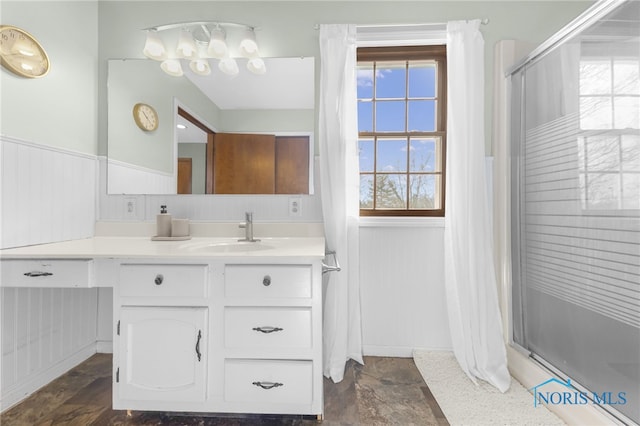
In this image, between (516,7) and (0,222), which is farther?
(516,7)

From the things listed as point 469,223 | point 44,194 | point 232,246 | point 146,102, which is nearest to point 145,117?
point 146,102

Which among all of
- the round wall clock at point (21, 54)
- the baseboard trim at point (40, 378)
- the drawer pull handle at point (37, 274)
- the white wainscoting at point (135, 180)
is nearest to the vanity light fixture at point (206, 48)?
the round wall clock at point (21, 54)

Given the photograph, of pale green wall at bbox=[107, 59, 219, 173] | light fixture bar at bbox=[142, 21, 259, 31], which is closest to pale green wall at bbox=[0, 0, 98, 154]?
pale green wall at bbox=[107, 59, 219, 173]

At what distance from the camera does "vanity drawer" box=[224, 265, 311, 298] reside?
4.44 ft

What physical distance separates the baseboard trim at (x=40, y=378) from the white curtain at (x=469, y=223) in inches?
88.5

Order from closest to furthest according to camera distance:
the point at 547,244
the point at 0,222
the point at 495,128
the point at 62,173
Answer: the point at 0,222 → the point at 547,244 → the point at 62,173 → the point at 495,128

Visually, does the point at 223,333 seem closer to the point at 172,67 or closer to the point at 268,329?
the point at 268,329

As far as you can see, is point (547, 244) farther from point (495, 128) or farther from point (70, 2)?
point (70, 2)

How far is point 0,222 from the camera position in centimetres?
149

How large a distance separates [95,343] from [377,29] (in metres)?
2.69

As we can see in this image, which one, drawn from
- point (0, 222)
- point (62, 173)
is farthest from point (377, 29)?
point (0, 222)

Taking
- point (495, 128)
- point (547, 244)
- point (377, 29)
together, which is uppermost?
point (377, 29)

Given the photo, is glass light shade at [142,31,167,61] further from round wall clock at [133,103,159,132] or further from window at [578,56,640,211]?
window at [578,56,640,211]

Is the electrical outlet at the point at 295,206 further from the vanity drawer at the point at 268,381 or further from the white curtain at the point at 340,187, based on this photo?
the vanity drawer at the point at 268,381
